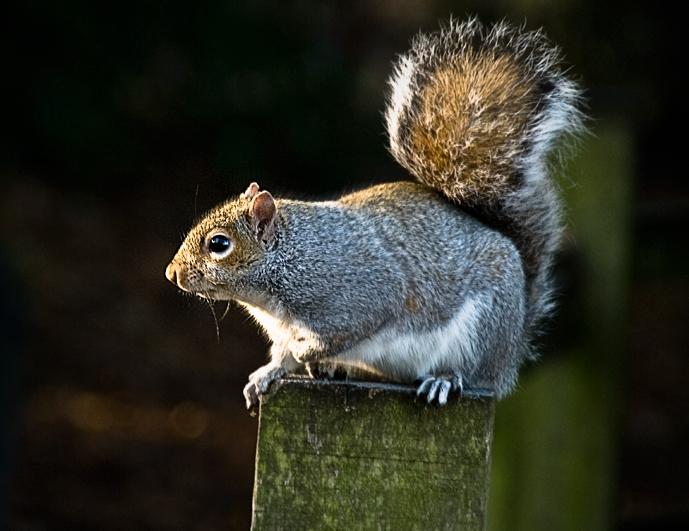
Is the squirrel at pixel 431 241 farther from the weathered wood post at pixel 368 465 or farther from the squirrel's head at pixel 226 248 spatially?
the weathered wood post at pixel 368 465

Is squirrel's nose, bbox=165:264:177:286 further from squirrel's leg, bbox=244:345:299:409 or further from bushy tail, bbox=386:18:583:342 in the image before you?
bushy tail, bbox=386:18:583:342

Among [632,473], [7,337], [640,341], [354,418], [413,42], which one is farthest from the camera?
[640,341]

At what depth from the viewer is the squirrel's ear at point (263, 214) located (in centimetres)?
216

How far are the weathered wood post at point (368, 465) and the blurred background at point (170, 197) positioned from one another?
69.7 inches

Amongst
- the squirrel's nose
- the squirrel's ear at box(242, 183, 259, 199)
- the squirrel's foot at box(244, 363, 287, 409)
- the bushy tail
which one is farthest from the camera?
the bushy tail

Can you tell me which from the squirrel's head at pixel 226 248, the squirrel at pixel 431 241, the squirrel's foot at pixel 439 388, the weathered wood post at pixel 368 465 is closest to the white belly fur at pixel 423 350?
the squirrel at pixel 431 241

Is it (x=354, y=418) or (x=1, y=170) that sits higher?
(x=1, y=170)

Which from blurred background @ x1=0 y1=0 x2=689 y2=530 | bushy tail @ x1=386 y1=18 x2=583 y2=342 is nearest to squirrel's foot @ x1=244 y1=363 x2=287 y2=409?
bushy tail @ x1=386 y1=18 x2=583 y2=342

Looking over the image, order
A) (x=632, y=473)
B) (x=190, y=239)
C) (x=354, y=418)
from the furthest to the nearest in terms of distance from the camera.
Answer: (x=632, y=473) → (x=190, y=239) → (x=354, y=418)

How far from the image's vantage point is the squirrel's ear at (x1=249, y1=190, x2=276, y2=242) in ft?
7.10

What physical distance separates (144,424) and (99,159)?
125cm

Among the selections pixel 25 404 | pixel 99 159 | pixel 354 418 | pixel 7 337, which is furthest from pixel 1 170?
pixel 354 418

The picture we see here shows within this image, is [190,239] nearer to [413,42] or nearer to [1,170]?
[413,42]

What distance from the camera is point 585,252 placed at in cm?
258
